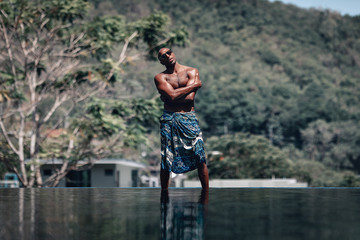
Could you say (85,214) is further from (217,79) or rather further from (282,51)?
(282,51)

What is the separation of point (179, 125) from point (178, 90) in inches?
13.5

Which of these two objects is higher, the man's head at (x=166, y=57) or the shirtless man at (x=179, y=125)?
the man's head at (x=166, y=57)

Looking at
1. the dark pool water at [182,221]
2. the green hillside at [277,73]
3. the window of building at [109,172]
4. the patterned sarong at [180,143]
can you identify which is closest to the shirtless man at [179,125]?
the patterned sarong at [180,143]

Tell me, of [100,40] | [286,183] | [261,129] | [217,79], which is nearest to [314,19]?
[217,79]

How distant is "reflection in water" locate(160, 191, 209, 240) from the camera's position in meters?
1.90

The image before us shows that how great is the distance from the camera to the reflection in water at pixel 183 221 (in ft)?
6.25

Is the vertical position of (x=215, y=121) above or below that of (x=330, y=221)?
above

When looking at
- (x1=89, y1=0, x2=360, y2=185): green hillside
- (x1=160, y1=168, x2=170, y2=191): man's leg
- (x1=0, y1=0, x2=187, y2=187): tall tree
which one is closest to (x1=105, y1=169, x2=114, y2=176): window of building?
(x1=0, y1=0, x2=187, y2=187): tall tree

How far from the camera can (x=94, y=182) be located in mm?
23469

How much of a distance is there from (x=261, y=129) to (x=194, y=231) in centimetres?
6523

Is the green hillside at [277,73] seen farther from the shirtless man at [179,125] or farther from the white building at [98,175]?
the shirtless man at [179,125]

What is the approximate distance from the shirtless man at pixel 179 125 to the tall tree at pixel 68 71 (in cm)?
762

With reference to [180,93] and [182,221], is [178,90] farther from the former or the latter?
[182,221]

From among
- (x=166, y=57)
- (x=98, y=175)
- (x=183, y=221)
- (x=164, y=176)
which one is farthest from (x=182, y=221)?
(x=98, y=175)
